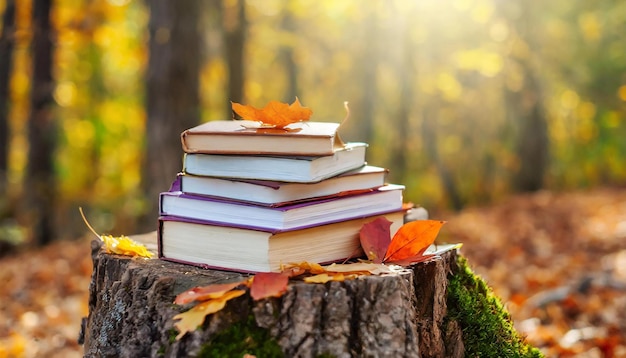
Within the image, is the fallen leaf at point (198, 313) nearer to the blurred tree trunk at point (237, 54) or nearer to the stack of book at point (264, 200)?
the stack of book at point (264, 200)

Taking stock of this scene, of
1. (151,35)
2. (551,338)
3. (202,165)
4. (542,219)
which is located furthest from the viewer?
(542,219)

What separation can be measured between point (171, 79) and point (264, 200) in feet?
14.1

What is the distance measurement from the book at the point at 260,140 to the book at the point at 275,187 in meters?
0.09

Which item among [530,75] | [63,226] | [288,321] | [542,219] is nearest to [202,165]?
[288,321]

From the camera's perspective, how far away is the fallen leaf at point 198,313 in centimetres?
169

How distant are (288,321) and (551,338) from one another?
2512mm

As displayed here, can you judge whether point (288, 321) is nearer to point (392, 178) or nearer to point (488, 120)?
point (392, 178)

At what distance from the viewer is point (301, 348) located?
1.75 meters

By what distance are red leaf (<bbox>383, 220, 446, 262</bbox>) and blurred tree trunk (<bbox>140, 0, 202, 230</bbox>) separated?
4.17m

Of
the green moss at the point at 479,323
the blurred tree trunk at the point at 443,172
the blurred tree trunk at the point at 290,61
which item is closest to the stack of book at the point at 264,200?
the green moss at the point at 479,323

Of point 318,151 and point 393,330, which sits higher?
point 318,151

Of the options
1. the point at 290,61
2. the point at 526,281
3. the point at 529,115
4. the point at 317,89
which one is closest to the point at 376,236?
the point at 526,281

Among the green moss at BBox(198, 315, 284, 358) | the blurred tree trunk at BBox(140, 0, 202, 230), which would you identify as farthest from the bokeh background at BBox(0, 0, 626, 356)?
the green moss at BBox(198, 315, 284, 358)

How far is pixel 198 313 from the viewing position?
1.70 m
